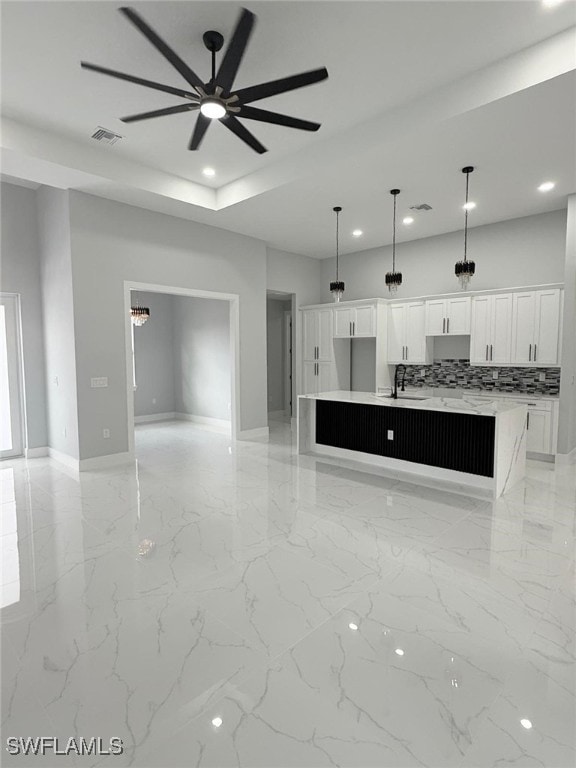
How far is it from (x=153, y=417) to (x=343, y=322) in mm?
4419

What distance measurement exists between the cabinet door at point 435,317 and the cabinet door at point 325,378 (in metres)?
1.96

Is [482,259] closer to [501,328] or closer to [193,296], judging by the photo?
[501,328]

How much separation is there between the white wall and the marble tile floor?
466 cm

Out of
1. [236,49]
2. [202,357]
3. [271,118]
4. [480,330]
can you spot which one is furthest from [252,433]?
[236,49]

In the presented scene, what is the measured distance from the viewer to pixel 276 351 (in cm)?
957

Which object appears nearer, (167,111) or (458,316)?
(167,111)

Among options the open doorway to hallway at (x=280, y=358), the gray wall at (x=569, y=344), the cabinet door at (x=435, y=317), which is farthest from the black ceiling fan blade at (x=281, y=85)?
the open doorway to hallway at (x=280, y=358)

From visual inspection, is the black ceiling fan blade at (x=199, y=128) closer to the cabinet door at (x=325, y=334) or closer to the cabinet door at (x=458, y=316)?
the cabinet door at (x=458, y=316)

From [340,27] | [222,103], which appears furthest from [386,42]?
[222,103]

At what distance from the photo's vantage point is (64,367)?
5426 mm

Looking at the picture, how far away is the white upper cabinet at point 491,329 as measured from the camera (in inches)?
233

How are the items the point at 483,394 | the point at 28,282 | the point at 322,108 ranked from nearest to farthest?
1. the point at 322,108
2. the point at 28,282
3. the point at 483,394

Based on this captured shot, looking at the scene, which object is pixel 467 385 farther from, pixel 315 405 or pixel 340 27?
pixel 340 27

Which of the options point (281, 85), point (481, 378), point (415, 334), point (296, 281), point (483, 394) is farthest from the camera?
point (296, 281)
